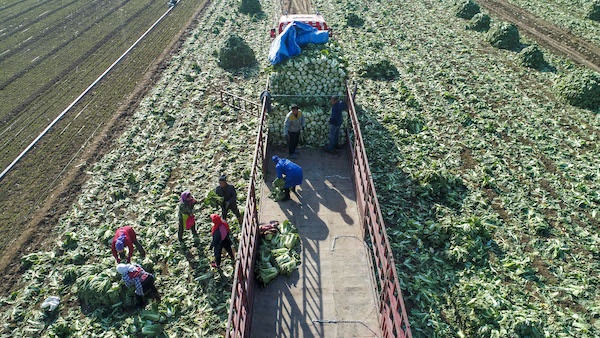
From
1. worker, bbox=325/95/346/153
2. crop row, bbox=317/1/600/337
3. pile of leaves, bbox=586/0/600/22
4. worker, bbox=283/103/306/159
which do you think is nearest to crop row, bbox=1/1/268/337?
worker, bbox=283/103/306/159

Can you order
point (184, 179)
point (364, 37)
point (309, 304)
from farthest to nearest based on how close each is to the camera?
1. point (364, 37)
2. point (184, 179)
3. point (309, 304)

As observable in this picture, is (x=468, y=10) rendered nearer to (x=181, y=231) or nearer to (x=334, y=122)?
(x=334, y=122)

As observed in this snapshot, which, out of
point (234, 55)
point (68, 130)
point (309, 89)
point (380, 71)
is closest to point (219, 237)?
point (309, 89)

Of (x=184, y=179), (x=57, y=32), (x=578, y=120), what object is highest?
(x=57, y=32)

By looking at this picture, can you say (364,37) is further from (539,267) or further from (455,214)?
(539,267)

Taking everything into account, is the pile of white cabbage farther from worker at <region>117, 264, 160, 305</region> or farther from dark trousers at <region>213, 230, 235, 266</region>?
worker at <region>117, 264, 160, 305</region>

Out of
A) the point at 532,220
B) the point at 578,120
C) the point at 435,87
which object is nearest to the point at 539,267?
the point at 532,220

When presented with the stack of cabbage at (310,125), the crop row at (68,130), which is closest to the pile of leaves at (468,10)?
the stack of cabbage at (310,125)
